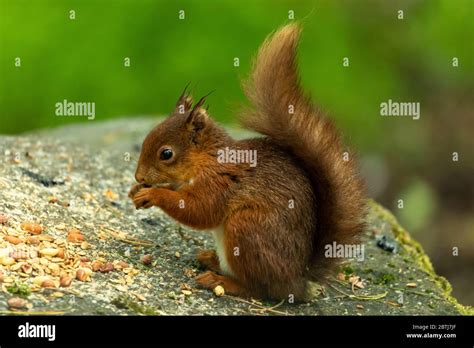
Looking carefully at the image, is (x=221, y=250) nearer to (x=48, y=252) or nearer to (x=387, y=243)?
(x=48, y=252)

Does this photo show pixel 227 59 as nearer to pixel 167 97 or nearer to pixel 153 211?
pixel 167 97

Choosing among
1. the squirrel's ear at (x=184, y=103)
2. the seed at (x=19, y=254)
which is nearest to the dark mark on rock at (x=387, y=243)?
the squirrel's ear at (x=184, y=103)

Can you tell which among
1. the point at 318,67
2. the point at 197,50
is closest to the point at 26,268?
the point at 197,50

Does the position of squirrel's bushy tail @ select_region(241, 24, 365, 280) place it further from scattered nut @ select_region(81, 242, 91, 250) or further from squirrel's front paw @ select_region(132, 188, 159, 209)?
scattered nut @ select_region(81, 242, 91, 250)

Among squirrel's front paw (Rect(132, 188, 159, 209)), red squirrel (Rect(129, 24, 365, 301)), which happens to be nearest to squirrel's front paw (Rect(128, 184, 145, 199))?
red squirrel (Rect(129, 24, 365, 301))
